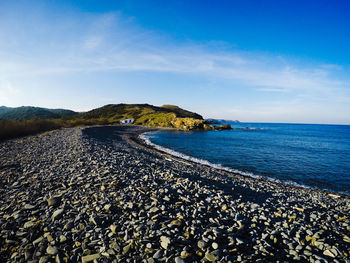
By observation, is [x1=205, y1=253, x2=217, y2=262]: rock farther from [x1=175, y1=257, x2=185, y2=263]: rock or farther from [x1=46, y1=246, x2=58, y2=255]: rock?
[x1=46, y1=246, x2=58, y2=255]: rock

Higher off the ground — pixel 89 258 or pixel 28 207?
pixel 28 207

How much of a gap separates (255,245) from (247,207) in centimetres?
346

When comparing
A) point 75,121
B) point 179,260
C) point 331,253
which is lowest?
point 331,253

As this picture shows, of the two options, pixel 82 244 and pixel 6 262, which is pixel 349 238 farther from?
pixel 6 262

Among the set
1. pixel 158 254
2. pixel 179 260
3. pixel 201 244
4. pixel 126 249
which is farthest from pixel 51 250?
pixel 201 244

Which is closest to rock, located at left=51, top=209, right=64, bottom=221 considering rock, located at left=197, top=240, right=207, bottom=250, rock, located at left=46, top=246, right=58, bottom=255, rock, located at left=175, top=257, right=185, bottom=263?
rock, located at left=46, top=246, right=58, bottom=255

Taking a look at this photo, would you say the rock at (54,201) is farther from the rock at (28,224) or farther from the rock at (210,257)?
the rock at (210,257)

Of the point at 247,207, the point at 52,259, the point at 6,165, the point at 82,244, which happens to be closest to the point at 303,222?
the point at 247,207

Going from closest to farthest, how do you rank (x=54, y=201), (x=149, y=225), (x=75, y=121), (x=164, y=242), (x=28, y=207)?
(x=164, y=242), (x=149, y=225), (x=28, y=207), (x=54, y=201), (x=75, y=121)

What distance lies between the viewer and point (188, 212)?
7895 mm

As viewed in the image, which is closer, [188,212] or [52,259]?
[52,259]

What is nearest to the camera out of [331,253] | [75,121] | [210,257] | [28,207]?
[210,257]

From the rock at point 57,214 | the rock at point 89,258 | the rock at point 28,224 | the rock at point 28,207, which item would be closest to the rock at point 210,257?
the rock at point 89,258

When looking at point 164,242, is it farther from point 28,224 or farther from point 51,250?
point 28,224
